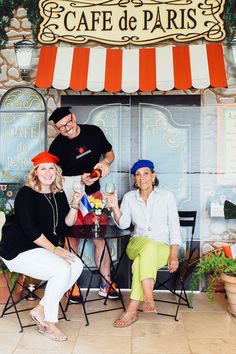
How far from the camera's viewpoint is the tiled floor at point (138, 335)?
10.6ft

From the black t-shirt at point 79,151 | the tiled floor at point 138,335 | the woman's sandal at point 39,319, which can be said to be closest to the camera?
the tiled floor at point 138,335

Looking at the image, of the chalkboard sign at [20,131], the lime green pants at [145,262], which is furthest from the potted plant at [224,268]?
the chalkboard sign at [20,131]

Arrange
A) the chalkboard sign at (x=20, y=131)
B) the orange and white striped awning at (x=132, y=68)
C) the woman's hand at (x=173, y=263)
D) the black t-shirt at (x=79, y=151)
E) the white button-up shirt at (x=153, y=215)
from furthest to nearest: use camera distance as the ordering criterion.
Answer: the chalkboard sign at (x=20, y=131) → the black t-shirt at (x=79, y=151) → the orange and white striped awning at (x=132, y=68) → the white button-up shirt at (x=153, y=215) → the woman's hand at (x=173, y=263)

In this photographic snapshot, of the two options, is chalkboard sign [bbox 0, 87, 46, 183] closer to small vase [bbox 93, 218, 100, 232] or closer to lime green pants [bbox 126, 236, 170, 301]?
small vase [bbox 93, 218, 100, 232]

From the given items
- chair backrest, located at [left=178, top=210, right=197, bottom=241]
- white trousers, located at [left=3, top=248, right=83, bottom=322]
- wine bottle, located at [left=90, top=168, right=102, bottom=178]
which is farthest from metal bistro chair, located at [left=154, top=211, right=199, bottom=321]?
white trousers, located at [left=3, top=248, right=83, bottom=322]

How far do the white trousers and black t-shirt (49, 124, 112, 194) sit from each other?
0.97 metres

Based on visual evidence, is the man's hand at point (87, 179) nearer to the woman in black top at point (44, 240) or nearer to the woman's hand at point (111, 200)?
the woman's hand at point (111, 200)

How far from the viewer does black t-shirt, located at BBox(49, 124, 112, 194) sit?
4.28 meters

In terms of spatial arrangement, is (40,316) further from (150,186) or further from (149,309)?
(150,186)

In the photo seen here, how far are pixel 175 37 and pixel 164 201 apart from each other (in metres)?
1.52

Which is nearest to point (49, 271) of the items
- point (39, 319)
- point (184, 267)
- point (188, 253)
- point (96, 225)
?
point (39, 319)

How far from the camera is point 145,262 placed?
3652 mm

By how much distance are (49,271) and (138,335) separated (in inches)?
30.6

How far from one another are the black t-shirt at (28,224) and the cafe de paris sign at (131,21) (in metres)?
1.66
